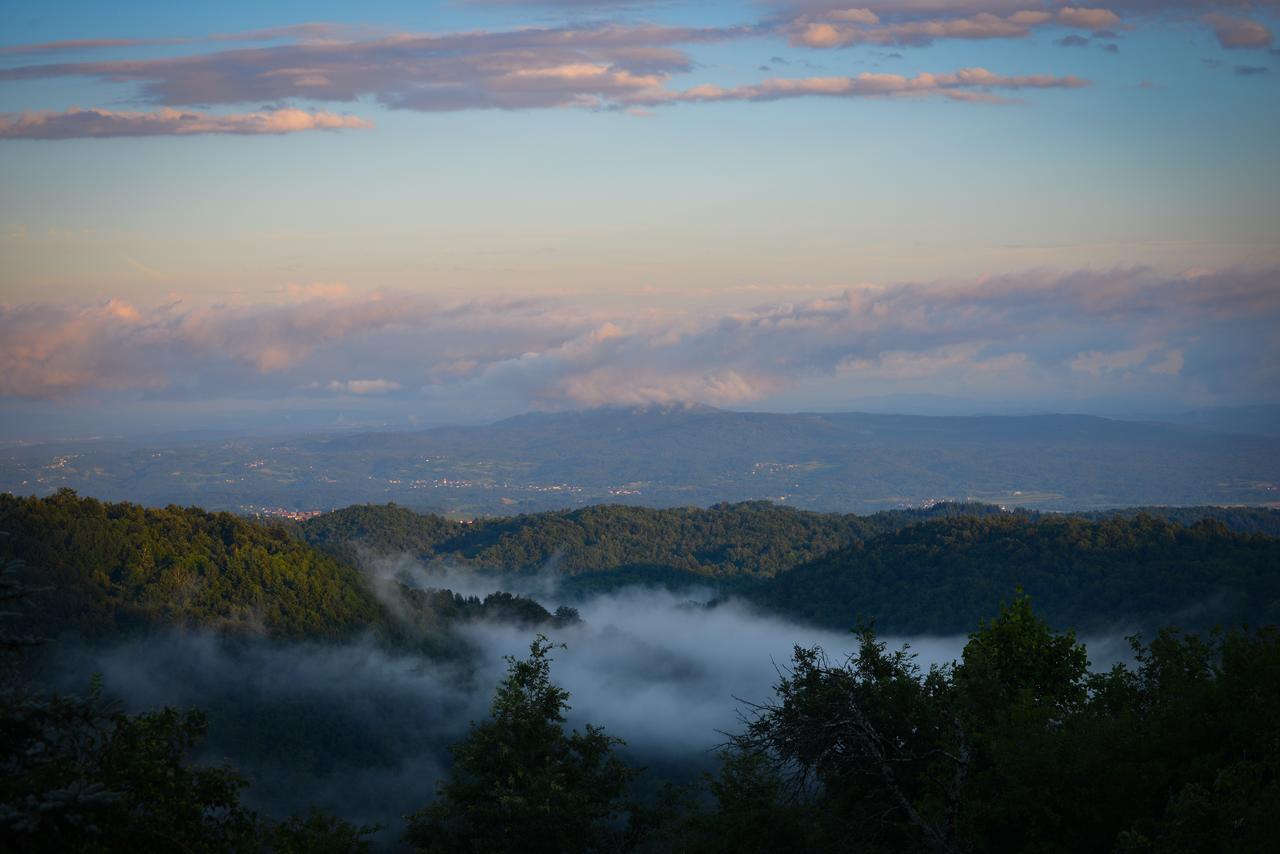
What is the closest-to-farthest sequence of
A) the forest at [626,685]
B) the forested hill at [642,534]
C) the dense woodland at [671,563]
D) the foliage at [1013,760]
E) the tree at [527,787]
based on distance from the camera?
1. the forest at [626,685]
2. the foliage at [1013,760]
3. the tree at [527,787]
4. the dense woodland at [671,563]
5. the forested hill at [642,534]

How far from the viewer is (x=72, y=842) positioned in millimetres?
11531

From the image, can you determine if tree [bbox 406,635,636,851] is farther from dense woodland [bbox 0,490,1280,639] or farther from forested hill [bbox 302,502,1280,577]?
forested hill [bbox 302,502,1280,577]

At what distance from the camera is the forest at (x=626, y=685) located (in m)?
16.1

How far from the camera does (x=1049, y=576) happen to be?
10775 cm

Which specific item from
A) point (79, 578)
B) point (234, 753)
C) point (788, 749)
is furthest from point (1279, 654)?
point (79, 578)

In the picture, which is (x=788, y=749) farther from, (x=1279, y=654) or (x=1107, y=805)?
(x=1279, y=654)

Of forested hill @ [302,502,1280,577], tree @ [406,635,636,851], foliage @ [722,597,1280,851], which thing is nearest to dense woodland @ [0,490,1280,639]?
forested hill @ [302,502,1280,577]

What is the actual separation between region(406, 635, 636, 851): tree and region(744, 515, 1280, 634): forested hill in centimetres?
7184

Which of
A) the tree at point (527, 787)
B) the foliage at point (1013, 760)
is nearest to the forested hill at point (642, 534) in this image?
the tree at point (527, 787)

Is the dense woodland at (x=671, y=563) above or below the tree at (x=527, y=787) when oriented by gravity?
below

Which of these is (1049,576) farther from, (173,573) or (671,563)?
(173,573)

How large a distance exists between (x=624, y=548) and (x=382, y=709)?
Result: 9021 cm

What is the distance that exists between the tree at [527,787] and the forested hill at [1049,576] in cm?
7184

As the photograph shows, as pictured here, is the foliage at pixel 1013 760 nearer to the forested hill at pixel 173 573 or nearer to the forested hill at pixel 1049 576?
the forested hill at pixel 173 573
